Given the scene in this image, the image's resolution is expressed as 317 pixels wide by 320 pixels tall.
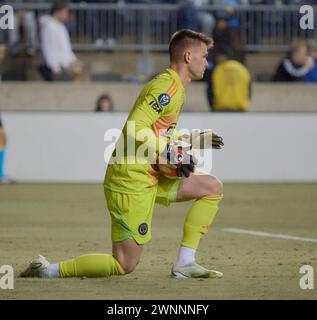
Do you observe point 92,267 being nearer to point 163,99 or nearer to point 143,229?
point 143,229

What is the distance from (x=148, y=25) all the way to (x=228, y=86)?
11.0 ft

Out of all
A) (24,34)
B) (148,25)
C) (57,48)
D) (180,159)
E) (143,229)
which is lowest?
(143,229)

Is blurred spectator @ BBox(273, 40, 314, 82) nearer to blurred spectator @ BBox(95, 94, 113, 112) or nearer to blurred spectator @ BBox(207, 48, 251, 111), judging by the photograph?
blurred spectator @ BBox(207, 48, 251, 111)

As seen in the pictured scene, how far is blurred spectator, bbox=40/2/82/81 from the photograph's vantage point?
2147 centimetres

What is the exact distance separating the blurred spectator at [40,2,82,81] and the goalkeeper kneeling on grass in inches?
491

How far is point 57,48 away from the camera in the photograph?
71.5 feet

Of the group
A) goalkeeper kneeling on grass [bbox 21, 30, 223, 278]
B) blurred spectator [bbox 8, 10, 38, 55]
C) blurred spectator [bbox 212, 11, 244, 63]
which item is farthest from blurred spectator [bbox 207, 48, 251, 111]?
goalkeeper kneeling on grass [bbox 21, 30, 223, 278]

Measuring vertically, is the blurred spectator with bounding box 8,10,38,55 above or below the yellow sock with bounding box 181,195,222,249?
above

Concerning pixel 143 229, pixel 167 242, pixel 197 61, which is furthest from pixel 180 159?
pixel 167 242

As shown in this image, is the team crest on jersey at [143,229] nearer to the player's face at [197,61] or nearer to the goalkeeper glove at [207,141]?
the goalkeeper glove at [207,141]

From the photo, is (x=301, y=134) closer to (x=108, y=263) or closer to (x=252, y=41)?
(x=252, y=41)

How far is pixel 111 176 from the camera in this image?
8.99 metres
